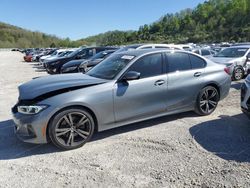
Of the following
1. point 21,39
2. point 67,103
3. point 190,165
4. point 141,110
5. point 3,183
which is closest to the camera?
point 3,183

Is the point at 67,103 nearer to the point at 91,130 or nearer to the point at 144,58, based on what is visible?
the point at 91,130

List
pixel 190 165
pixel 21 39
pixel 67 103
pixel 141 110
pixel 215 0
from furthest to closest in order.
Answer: pixel 21 39 < pixel 215 0 < pixel 141 110 < pixel 67 103 < pixel 190 165

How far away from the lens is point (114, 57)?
5.73m

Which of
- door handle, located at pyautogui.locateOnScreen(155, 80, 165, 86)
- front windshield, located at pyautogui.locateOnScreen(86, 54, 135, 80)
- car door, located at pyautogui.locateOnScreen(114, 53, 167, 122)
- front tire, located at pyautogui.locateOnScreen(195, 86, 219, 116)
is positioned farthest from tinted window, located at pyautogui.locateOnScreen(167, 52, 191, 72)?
front windshield, located at pyautogui.locateOnScreen(86, 54, 135, 80)

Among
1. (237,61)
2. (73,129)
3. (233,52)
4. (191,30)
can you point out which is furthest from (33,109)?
(191,30)

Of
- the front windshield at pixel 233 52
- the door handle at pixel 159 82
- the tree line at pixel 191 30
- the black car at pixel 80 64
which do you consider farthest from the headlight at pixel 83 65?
the tree line at pixel 191 30

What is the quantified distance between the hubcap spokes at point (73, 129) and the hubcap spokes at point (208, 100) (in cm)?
274

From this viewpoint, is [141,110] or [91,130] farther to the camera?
[141,110]

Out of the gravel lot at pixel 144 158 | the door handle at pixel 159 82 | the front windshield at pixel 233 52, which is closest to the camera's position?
the gravel lot at pixel 144 158

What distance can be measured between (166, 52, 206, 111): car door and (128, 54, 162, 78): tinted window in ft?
0.76

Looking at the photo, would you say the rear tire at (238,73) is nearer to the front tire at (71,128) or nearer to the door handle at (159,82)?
the door handle at (159,82)

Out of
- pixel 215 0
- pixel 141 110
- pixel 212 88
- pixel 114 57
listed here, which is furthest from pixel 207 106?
pixel 215 0

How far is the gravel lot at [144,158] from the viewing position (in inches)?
138

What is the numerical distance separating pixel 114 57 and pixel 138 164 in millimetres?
2585
